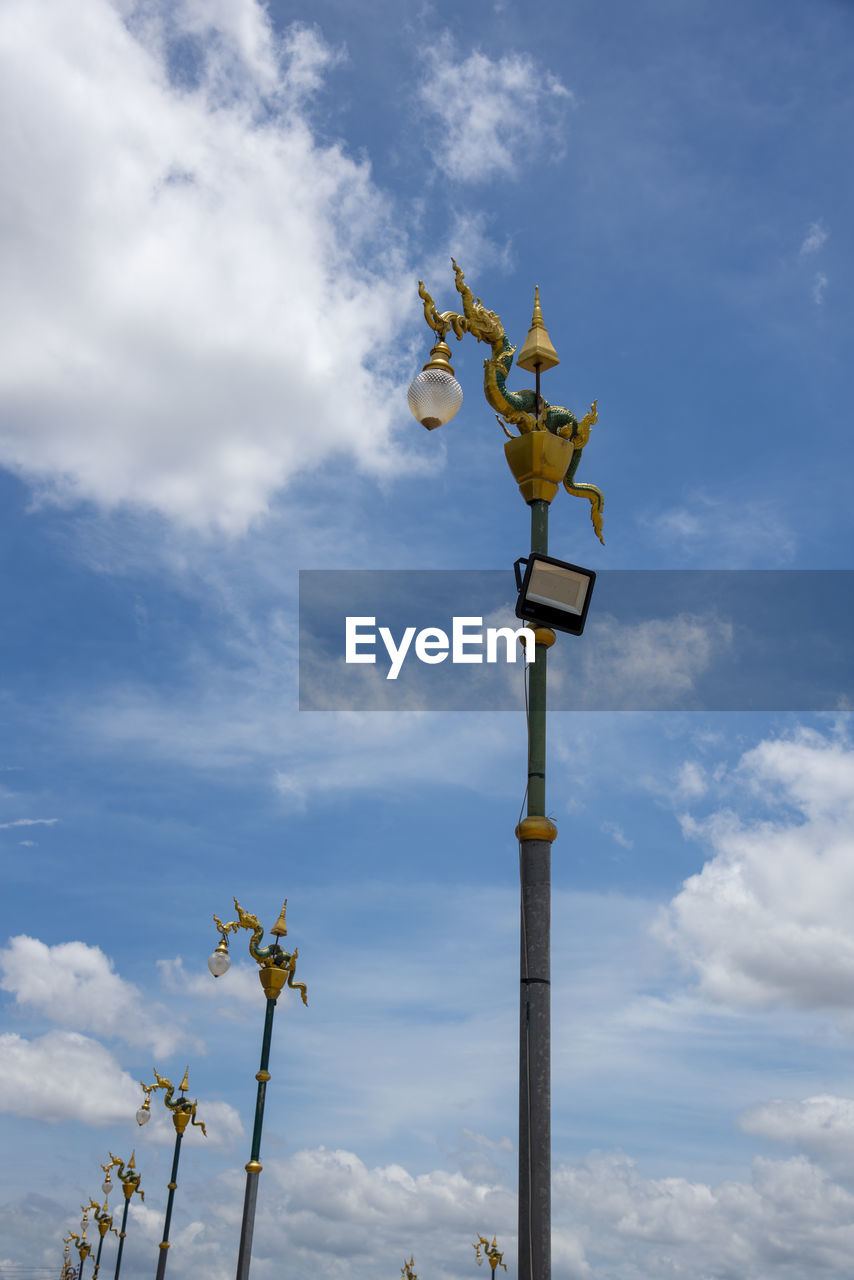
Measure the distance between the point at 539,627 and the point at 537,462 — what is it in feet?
4.23

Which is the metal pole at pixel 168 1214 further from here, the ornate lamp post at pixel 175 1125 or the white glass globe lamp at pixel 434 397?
the white glass globe lamp at pixel 434 397

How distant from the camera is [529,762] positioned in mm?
7348

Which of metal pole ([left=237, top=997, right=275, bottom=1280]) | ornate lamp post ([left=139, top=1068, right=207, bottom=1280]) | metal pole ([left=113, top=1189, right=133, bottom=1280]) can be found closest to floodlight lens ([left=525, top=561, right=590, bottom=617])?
metal pole ([left=237, top=997, right=275, bottom=1280])

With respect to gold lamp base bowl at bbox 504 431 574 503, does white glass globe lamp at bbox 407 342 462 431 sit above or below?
above

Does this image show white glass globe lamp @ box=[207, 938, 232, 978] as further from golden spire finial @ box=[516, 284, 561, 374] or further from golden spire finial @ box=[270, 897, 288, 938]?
golden spire finial @ box=[516, 284, 561, 374]

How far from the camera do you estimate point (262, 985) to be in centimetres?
1845

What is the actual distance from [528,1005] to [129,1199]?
113 ft

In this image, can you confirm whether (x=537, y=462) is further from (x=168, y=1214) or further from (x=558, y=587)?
(x=168, y=1214)

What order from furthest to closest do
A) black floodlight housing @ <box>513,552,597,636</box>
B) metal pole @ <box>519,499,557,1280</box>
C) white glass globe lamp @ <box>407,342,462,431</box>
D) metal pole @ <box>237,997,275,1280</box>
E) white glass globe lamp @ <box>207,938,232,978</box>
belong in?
white glass globe lamp @ <box>207,938,232,978</box>, metal pole @ <box>237,997,275,1280</box>, white glass globe lamp @ <box>407,342,462,431</box>, black floodlight housing @ <box>513,552,597,636</box>, metal pole @ <box>519,499,557,1280</box>

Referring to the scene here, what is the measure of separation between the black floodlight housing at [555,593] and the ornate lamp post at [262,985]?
497 inches

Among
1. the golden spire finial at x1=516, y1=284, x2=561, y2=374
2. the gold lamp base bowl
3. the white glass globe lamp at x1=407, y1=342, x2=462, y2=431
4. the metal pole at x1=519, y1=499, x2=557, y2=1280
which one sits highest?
the golden spire finial at x1=516, y1=284, x2=561, y2=374

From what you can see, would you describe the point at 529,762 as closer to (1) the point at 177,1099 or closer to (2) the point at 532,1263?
(2) the point at 532,1263

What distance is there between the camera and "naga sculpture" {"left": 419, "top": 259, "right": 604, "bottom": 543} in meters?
8.30

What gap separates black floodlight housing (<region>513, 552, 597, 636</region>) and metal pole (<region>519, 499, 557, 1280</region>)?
0.21m
